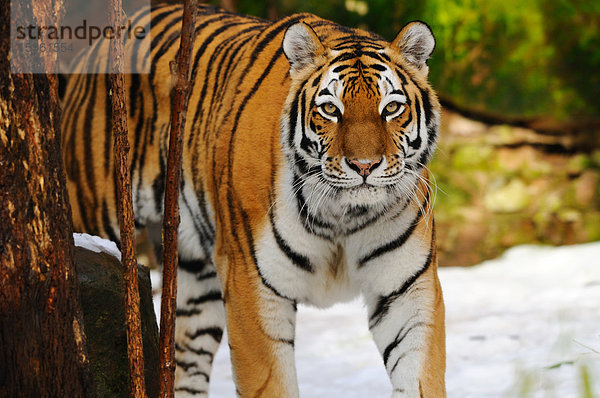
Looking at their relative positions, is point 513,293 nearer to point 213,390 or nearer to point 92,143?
point 213,390

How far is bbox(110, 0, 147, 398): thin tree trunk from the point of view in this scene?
2.03m

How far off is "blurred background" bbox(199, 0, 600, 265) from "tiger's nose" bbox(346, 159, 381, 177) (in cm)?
495

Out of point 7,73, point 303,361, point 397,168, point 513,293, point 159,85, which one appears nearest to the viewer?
point 7,73

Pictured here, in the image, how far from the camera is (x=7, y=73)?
190 cm

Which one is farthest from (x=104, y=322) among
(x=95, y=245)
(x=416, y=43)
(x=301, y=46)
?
(x=416, y=43)

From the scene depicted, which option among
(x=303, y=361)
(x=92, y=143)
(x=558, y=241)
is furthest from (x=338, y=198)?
(x=558, y=241)

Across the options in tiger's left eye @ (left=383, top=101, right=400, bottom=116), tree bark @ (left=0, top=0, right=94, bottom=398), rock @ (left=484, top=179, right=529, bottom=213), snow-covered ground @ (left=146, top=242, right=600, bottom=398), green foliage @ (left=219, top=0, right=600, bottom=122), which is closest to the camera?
tree bark @ (left=0, top=0, right=94, bottom=398)

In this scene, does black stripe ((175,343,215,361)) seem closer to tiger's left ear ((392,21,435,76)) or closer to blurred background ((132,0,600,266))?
tiger's left ear ((392,21,435,76))

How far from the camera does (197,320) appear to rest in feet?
12.0

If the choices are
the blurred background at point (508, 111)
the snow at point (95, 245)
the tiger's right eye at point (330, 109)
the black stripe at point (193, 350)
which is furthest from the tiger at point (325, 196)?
the blurred background at point (508, 111)

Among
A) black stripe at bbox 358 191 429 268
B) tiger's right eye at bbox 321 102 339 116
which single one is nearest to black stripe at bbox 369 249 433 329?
black stripe at bbox 358 191 429 268

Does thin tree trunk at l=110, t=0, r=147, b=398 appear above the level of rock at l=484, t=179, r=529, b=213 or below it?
above

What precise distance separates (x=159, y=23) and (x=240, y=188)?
47.2 inches

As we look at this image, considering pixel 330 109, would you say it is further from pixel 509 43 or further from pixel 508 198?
pixel 508 198
